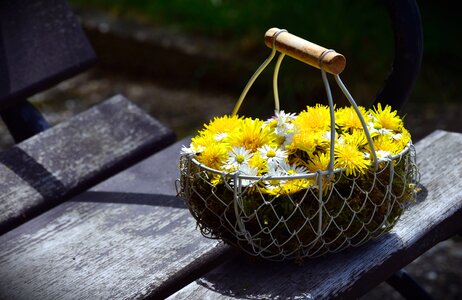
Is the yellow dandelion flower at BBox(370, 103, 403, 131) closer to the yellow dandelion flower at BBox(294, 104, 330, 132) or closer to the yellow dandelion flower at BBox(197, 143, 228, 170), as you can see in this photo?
the yellow dandelion flower at BBox(294, 104, 330, 132)

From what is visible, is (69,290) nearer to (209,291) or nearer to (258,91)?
(209,291)

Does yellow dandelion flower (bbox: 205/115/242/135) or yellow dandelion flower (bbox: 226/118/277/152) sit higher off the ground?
yellow dandelion flower (bbox: 205/115/242/135)

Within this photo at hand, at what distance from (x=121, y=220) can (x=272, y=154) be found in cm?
41

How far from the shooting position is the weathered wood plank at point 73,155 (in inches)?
67.0

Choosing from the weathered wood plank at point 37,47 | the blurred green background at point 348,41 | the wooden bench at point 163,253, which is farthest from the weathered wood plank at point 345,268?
the blurred green background at point 348,41

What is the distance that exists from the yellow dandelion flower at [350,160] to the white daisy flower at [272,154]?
0.08 meters

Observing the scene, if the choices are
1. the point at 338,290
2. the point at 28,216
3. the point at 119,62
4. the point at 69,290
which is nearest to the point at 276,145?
the point at 338,290

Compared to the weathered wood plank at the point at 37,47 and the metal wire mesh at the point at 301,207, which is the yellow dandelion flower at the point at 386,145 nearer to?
the metal wire mesh at the point at 301,207

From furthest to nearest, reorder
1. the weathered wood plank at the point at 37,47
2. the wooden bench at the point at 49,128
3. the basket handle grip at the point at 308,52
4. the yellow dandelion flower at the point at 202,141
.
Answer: the weathered wood plank at the point at 37,47, the wooden bench at the point at 49,128, the yellow dandelion flower at the point at 202,141, the basket handle grip at the point at 308,52

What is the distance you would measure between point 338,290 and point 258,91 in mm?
2629

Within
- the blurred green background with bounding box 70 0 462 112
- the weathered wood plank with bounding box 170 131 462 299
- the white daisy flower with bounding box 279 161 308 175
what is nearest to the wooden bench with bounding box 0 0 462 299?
the weathered wood plank with bounding box 170 131 462 299

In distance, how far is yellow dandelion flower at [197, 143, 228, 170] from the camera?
133 centimetres

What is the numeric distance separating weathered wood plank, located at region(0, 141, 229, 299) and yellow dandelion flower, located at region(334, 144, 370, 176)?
11.7 inches

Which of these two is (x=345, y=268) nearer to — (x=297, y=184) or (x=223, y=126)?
(x=297, y=184)
